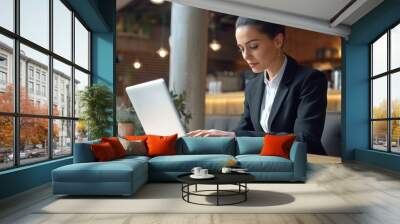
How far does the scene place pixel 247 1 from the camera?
7.37 metres

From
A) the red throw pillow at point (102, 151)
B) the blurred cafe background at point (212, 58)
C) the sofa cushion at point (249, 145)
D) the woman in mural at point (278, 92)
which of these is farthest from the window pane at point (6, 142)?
the sofa cushion at point (249, 145)

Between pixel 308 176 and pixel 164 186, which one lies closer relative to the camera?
pixel 164 186

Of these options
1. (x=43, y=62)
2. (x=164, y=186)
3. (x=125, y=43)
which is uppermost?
(x=125, y=43)

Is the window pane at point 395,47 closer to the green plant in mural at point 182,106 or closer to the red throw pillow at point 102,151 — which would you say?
the green plant in mural at point 182,106

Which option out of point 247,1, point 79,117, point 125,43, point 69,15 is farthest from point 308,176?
point 125,43

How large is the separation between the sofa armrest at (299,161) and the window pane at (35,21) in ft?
12.2

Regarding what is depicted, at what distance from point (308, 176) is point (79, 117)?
154 inches

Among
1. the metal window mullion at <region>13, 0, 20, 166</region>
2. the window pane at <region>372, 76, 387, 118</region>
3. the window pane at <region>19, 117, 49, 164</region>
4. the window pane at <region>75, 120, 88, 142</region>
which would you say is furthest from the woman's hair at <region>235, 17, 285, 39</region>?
the metal window mullion at <region>13, 0, 20, 166</region>

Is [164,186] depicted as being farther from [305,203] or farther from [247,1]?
[247,1]

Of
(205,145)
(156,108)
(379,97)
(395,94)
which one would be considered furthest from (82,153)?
(379,97)

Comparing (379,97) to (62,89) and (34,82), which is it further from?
(34,82)

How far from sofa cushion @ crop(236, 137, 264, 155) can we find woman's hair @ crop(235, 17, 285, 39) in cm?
188

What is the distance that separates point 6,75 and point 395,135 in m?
6.30

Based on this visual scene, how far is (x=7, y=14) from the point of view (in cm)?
474
